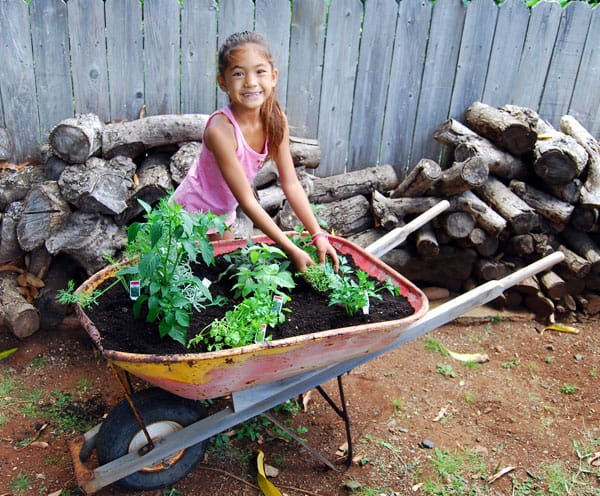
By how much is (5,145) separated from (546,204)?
383 centimetres

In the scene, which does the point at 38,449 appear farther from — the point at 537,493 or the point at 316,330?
the point at 537,493

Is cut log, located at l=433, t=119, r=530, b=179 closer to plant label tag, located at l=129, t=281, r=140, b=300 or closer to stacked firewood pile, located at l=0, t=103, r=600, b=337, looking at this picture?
stacked firewood pile, located at l=0, t=103, r=600, b=337

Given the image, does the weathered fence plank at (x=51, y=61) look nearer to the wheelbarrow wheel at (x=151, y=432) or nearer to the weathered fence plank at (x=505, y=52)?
the wheelbarrow wheel at (x=151, y=432)

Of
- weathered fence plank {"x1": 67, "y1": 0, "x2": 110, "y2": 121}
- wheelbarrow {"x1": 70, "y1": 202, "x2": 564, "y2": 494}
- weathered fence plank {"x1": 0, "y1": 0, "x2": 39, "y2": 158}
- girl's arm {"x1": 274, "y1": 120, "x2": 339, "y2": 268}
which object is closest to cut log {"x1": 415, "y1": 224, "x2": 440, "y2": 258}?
wheelbarrow {"x1": 70, "y1": 202, "x2": 564, "y2": 494}

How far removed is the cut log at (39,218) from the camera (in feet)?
9.84

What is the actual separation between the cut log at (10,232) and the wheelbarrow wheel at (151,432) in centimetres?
156

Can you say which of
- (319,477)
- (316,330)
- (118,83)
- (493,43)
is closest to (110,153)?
(118,83)

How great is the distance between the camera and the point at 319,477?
2484 mm

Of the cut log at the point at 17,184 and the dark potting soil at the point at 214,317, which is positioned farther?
the cut log at the point at 17,184

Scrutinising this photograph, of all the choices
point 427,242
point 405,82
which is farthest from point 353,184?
point 405,82

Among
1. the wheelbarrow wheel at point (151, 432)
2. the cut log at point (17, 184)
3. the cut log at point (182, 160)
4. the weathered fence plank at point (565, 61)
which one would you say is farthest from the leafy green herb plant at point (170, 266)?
the weathered fence plank at point (565, 61)

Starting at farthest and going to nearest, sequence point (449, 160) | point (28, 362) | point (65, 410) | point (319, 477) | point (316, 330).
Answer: point (449, 160)
point (28, 362)
point (65, 410)
point (319, 477)
point (316, 330)

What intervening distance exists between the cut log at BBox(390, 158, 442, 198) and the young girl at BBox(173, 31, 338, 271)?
1453mm

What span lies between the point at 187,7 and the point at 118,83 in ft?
2.26
